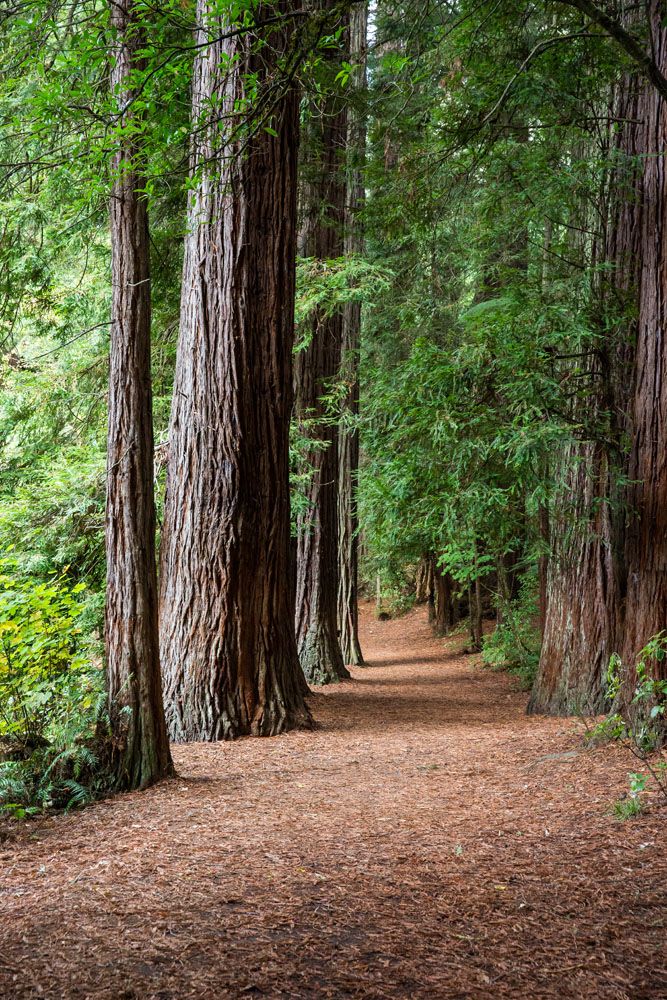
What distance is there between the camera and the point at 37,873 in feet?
13.0

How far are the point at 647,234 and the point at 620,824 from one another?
4579 mm

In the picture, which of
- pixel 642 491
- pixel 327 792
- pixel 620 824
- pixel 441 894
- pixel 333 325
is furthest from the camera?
pixel 333 325

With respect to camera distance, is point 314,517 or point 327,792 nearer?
point 327,792

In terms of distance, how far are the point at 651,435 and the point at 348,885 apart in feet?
13.5

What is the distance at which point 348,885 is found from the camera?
3650 mm

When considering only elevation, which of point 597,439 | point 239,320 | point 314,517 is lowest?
point 314,517

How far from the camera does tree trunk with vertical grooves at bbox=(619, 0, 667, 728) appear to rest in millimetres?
6066

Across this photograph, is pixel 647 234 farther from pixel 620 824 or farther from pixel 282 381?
pixel 620 824

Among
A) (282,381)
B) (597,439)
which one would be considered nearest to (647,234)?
(597,439)

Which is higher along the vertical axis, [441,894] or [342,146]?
[342,146]

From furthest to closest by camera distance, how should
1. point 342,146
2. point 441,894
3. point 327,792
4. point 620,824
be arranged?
point 342,146
point 327,792
point 620,824
point 441,894

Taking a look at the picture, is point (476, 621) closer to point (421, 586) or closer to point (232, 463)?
point (421, 586)

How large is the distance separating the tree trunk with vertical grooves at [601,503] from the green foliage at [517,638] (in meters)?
4.73

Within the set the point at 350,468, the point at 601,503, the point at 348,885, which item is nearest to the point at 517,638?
the point at 350,468
